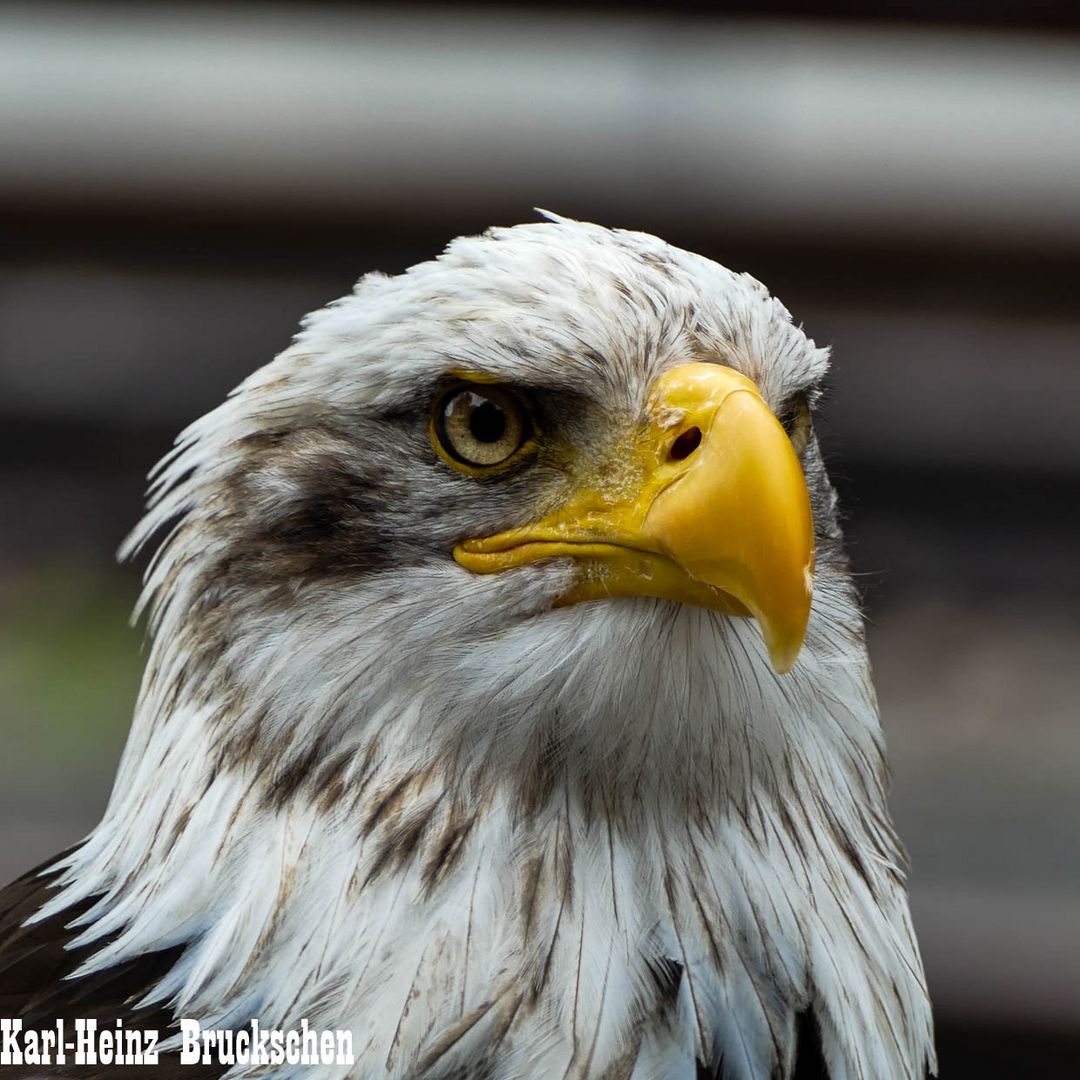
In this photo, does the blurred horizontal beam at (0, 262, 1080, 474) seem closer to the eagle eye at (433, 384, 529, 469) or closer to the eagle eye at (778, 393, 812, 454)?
the eagle eye at (778, 393, 812, 454)

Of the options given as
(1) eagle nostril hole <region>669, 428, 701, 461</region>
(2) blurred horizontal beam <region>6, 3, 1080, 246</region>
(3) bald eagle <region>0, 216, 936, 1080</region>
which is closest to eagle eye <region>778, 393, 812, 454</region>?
(3) bald eagle <region>0, 216, 936, 1080</region>

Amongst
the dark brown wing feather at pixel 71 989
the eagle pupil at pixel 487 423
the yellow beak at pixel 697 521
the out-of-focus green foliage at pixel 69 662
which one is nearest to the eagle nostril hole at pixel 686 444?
the yellow beak at pixel 697 521

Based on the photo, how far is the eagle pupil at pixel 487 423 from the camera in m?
0.84

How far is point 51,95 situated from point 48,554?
65cm

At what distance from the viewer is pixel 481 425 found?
845mm

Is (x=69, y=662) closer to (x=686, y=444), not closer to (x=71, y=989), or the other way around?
(x=71, y=989)

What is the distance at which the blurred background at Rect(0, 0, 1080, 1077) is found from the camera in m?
1.60

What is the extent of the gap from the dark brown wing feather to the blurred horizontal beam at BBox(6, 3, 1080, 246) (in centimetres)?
96

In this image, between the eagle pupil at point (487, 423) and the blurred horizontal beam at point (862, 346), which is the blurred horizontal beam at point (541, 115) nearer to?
the blurred horizontal beam at point (862, 346)

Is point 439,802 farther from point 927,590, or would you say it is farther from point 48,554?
point 48,554

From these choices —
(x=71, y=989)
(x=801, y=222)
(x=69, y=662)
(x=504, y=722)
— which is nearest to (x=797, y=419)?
(x=504, y=722)

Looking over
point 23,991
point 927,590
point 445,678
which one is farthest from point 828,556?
point 927,590

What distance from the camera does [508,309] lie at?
0.83 metres

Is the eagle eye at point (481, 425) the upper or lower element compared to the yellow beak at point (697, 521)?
upper
